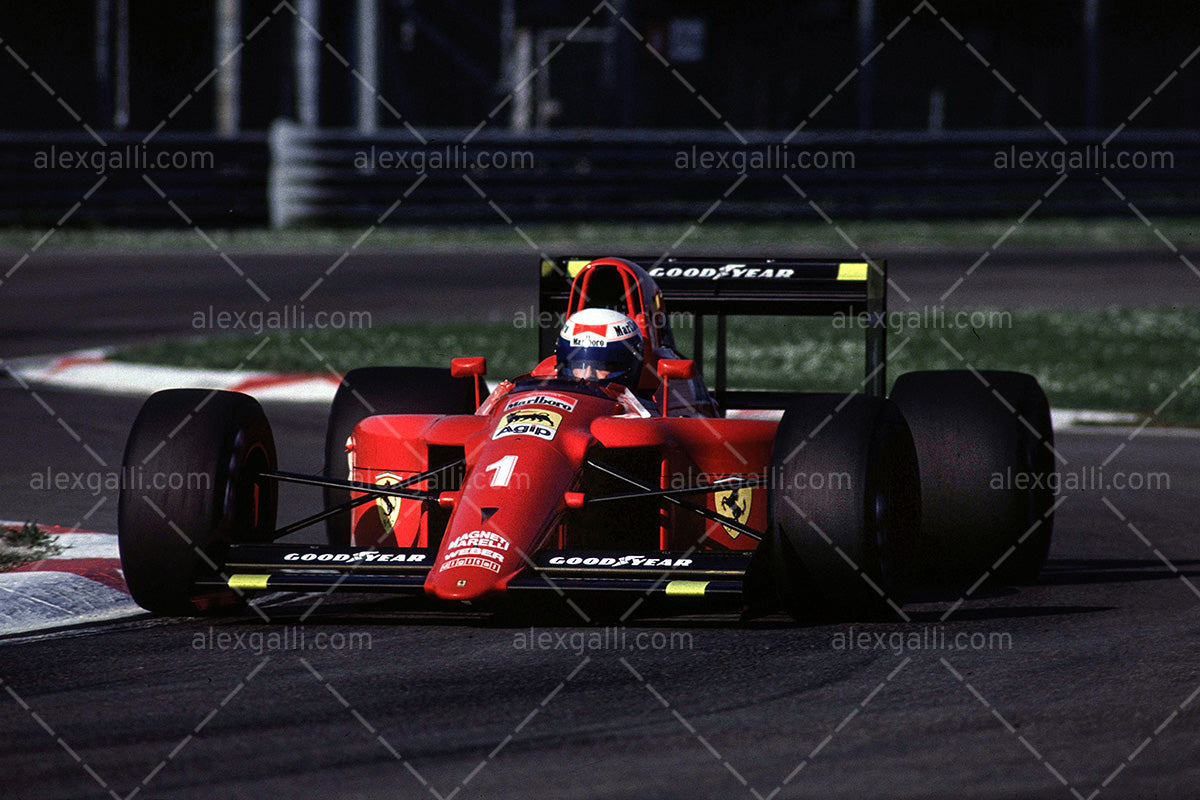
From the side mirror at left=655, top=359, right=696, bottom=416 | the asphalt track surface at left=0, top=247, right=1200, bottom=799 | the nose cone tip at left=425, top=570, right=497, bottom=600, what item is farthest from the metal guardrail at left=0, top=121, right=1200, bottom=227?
the nose cone tip at left=425, top=570, right=497, bottom=600

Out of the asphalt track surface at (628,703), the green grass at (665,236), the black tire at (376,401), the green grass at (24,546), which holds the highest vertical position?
the green grass at (665,236)

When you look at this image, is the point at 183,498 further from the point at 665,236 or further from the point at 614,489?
→ the point at 665,236

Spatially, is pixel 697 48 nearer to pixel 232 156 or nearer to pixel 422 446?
pixel 232 156

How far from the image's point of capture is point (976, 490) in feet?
25.0

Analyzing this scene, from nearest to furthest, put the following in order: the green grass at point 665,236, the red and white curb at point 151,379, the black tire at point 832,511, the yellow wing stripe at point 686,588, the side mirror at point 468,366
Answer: the yellow wing stripe at point 686,588
the black tire at point 832,511
the side mirror at point 468,366
the red and white curb at point 151,379
the green grass at point 665,236

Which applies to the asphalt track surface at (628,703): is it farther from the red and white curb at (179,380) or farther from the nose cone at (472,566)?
the red and white curb at (179,380)

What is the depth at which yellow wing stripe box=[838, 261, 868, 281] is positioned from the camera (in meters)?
8.28

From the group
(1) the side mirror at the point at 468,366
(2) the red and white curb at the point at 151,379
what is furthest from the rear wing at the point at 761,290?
(2) the red and white curb at the point at 151,379

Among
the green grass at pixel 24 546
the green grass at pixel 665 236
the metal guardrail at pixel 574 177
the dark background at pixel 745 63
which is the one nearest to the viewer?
the green grass at pixel 24 546

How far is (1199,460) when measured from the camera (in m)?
10.8

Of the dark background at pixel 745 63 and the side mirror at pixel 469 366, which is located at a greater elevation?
the dark background at pixel 745 63

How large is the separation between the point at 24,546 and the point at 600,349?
7.06 ft

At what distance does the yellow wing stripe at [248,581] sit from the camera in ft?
21.2

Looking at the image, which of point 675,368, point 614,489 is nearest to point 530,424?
point 614,489
